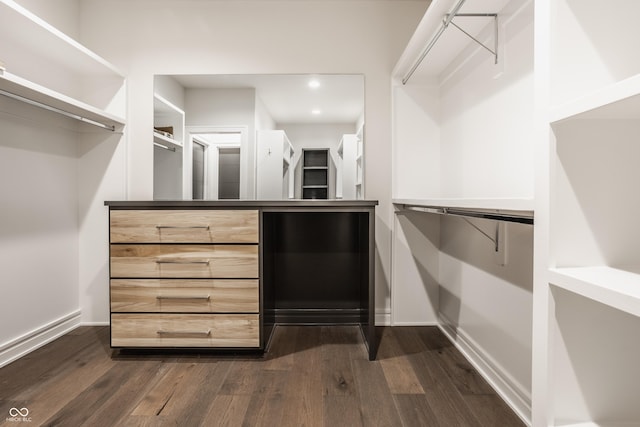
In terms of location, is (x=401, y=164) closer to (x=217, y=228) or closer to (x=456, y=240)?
(x=456, y=240)

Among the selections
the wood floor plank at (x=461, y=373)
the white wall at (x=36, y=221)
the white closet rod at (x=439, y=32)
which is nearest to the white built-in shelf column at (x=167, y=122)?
the white wall at (x=36, y=221)

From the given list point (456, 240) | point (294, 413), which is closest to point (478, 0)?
point (456, 240)

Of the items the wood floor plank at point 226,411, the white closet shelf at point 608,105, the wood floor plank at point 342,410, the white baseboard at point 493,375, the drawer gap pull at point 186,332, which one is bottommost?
the wood floor plank at point 226,411

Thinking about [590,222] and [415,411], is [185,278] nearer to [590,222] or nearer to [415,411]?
[415,411]

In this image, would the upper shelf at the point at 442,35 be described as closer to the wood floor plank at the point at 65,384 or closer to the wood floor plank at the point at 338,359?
the wood floor plank at the point at 338,359

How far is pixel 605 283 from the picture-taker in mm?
593

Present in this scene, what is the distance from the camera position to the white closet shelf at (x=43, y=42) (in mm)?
1530

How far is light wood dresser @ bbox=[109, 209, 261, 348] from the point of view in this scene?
178 cm

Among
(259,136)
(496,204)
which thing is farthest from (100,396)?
(496,204)

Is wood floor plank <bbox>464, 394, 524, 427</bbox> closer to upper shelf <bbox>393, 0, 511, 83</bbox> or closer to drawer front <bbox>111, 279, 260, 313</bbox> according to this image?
drawer front <bbox>111, 279, 260, 313</bbox>

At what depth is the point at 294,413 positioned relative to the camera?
53.4 inches

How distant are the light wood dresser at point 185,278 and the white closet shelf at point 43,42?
892 millimetres

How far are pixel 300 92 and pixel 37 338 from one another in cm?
207

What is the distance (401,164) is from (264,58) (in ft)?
3.67
